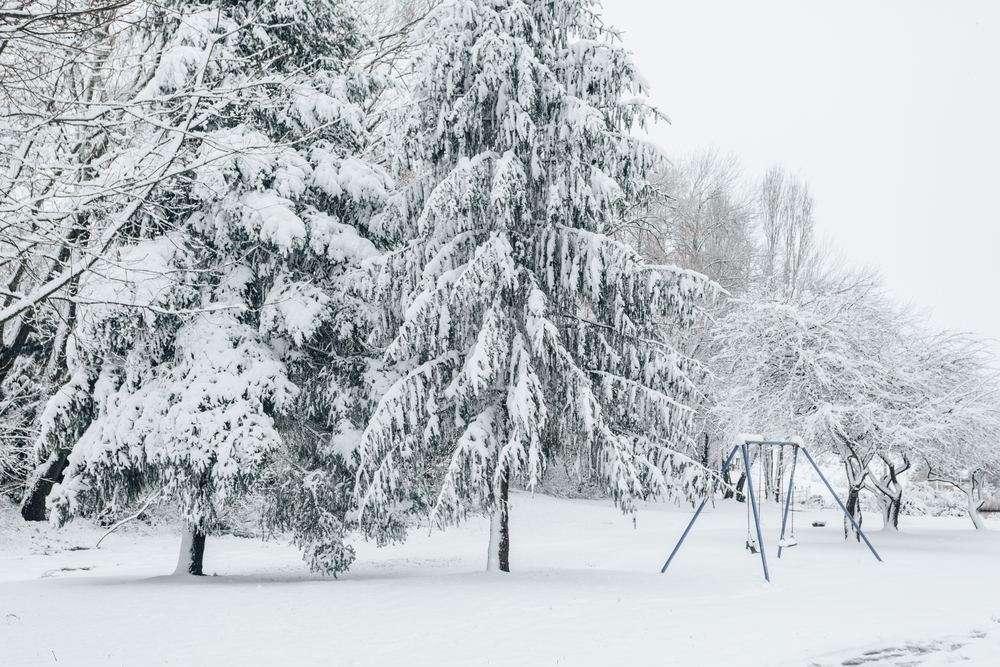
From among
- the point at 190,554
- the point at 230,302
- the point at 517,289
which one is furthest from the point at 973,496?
the point at 230,302

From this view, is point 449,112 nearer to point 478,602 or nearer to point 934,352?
point 478,602

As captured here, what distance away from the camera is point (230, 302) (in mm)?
13023

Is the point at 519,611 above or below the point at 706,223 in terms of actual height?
below

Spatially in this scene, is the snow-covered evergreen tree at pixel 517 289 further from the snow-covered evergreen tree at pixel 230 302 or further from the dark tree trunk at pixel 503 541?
the snow-covered evergreen tree at pixel 230 302

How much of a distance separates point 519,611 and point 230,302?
6.60 metres

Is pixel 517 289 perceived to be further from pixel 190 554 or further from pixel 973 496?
pixel 973 496

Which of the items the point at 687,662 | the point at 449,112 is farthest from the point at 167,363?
the point at 687,662

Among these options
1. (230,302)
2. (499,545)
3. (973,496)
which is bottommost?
(499,545)

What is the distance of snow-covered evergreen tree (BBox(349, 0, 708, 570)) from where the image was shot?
1192 cm

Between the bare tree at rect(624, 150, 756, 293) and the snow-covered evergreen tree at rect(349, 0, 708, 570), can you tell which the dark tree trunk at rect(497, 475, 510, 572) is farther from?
the bare tree at rect(624, 150, 756, 293)

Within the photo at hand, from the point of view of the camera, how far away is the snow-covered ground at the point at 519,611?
7.84 meters

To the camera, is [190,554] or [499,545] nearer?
[499,545]

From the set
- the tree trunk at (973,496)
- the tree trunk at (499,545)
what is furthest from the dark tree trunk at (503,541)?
the tree trunk at (973,496)

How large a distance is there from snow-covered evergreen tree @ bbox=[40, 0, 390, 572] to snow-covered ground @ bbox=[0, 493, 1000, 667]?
1.76 metres
